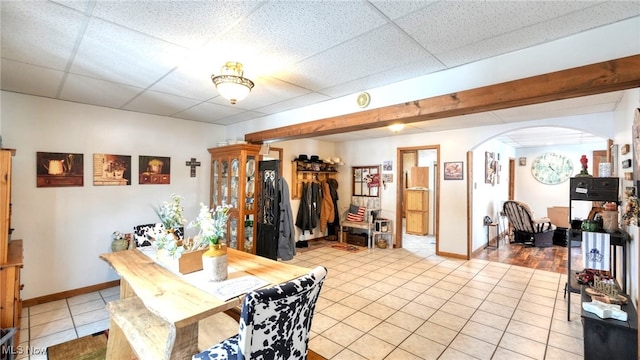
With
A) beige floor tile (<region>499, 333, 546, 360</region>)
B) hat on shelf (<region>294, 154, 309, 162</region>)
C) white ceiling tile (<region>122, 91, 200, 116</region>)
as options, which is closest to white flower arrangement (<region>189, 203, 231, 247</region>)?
white ceiling tile (<region>122, 91, 200, 116</region>)

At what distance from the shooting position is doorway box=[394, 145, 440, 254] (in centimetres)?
604

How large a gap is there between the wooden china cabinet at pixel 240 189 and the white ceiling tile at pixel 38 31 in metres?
2.23

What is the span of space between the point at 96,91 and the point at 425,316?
4.35 m

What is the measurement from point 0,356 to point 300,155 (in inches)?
192

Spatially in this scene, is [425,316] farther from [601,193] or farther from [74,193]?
[74,193]

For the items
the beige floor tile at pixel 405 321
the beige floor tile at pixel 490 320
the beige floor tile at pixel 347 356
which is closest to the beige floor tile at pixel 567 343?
the beige floor tile at pixel 490 320

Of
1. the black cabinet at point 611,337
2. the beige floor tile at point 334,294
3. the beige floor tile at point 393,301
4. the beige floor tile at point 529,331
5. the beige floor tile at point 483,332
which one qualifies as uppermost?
the black cabinet at point 611,337

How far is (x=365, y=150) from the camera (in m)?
6.69

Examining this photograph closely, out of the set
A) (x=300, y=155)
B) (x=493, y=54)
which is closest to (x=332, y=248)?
(x=300, y=155)

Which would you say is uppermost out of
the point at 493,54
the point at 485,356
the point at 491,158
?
the point at 493,54

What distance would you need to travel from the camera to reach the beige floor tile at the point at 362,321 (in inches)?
110

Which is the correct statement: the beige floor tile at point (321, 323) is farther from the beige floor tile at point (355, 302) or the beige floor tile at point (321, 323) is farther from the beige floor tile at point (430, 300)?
the beige floor tile at point (430, 300)

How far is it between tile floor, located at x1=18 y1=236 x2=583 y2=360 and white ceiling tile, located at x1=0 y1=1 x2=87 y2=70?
2449 mm

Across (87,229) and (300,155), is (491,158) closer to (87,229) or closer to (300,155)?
(300,155)
